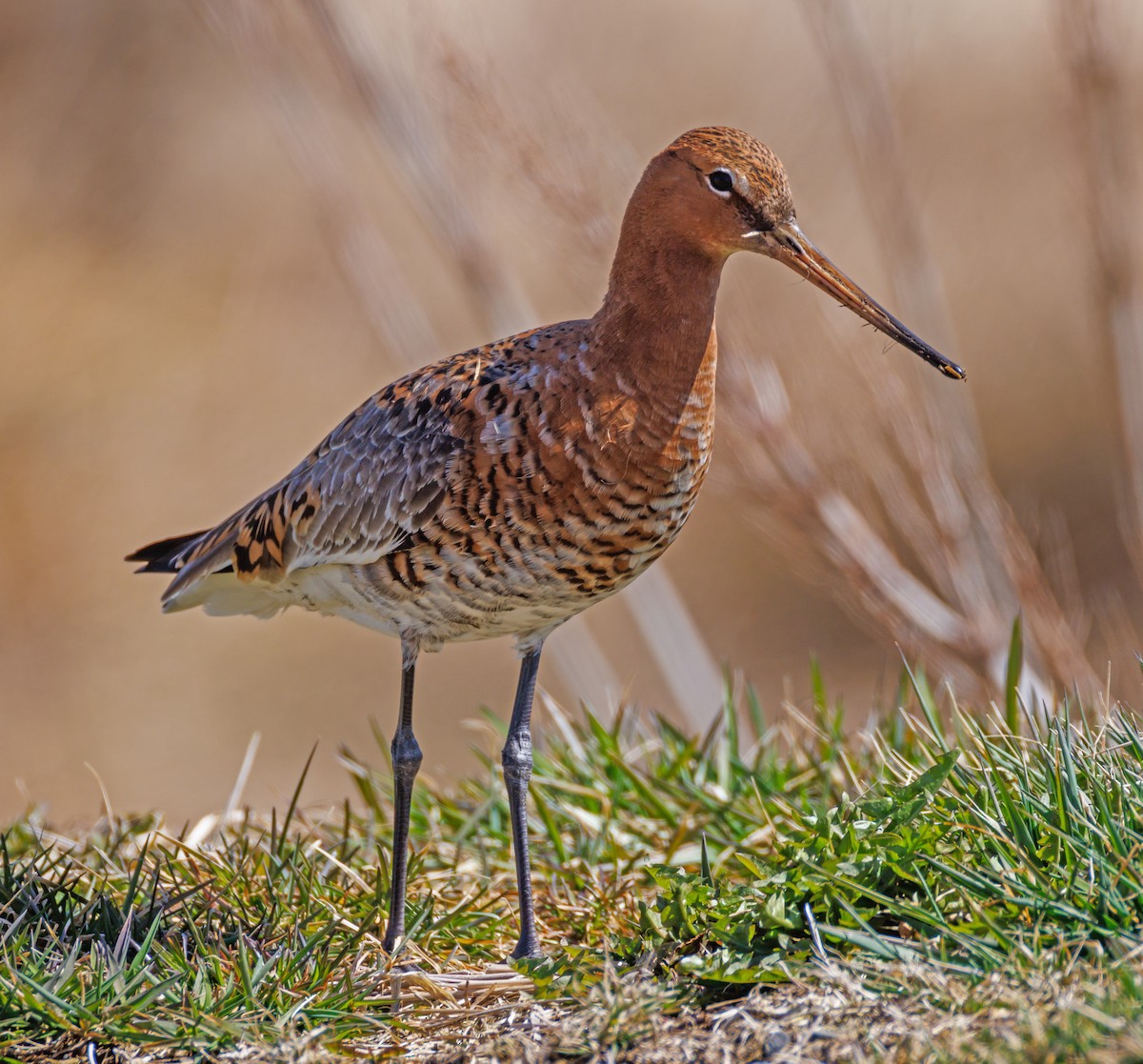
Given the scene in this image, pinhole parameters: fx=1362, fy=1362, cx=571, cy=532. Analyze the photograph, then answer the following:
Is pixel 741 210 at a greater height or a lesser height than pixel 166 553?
greater

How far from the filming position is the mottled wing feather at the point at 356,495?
11.3 ft

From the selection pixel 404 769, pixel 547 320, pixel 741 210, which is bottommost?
pixel 404 769

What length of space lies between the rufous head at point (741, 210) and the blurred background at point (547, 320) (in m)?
1.54

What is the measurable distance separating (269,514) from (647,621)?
185 cm

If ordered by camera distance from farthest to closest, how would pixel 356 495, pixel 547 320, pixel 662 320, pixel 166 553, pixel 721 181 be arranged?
1. pixel 547 320
2. pixel 166 553
3. pixel 356 495
4. pixel 662 320
5. pixel 721 181

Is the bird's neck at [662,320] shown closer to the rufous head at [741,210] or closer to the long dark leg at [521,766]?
the rufous head at [741,210]

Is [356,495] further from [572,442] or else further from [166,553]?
[166,553]

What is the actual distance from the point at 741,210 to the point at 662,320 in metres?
0.32

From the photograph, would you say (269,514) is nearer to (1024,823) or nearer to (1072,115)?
(1024,823)

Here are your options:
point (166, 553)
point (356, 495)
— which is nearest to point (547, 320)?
point (166, 553)

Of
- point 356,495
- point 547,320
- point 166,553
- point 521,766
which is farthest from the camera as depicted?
point 547,320

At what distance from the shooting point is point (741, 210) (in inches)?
127

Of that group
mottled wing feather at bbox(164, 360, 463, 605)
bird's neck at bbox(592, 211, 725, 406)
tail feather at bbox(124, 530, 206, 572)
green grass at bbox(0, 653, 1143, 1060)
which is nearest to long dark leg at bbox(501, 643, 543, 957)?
green grass at bbox(0, 653, 1143, 1060)

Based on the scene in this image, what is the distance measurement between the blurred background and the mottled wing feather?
0.80 metres
